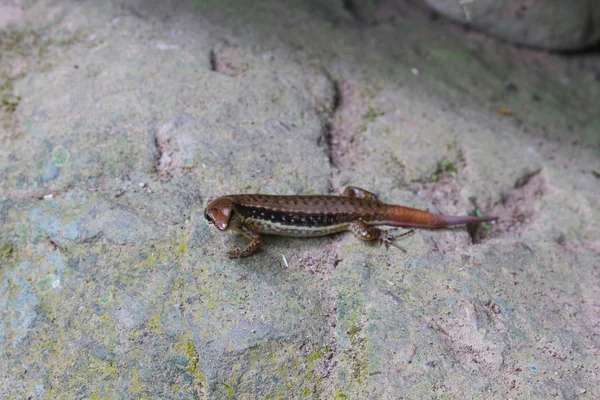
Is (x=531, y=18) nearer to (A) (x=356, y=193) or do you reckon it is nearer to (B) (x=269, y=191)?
(A) (x=356, y=193)

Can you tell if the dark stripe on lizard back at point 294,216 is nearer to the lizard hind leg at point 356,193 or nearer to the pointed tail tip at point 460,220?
the lizard hind leg at point 356,193

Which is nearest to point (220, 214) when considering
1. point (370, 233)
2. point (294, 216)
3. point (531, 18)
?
point (294, 216)

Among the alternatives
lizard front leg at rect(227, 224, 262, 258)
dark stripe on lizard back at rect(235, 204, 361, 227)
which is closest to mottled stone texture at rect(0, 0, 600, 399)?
lizard front leg at rect(227, 224, 262, 258)

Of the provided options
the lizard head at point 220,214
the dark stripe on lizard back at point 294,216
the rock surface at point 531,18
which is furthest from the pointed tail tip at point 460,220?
the rock surface at point 531,18

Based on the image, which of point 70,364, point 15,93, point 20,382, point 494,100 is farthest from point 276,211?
point 494,100

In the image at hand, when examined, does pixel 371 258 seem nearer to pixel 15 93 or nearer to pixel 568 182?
pixel 568 182
